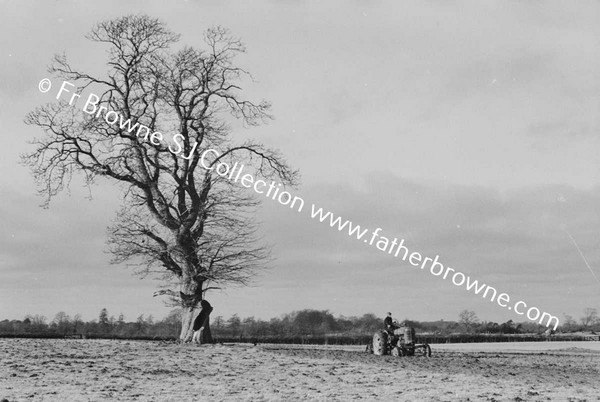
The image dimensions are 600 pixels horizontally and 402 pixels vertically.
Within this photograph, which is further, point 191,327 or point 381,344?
point 191,327

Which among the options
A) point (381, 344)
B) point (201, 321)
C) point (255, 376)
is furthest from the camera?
point (201, 321)

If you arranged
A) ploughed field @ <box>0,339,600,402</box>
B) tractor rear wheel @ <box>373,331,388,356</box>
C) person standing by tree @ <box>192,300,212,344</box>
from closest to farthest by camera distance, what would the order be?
ploughed field @ <box>0,339,600,402</box> → tractor rear wheel @ <box>373,331,388,356</box> → person standing by tree @ <box>192,300,212,344</box>

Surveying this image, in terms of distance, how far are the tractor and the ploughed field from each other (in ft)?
5.62

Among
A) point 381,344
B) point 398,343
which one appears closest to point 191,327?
point 381,344

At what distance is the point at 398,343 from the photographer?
31703 mm

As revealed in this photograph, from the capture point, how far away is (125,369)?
2322 centimetres

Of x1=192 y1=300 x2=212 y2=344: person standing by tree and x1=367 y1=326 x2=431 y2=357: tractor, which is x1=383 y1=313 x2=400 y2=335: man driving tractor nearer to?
x1=367 y1=326 x2=431 y2=357: tractor

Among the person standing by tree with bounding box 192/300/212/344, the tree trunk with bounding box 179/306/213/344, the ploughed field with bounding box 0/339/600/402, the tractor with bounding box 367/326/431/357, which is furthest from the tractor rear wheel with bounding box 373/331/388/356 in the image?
the person standing by tree with bounding box 192/300/212/344

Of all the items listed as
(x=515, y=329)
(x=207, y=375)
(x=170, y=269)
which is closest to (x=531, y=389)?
(x=207, y=375)

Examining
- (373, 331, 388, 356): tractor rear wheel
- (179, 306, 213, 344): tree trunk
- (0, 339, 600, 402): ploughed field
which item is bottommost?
(0, 339, 600, 402): ploughed field

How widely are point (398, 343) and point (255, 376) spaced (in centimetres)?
1056

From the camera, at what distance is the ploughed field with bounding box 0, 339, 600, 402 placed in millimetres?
18672

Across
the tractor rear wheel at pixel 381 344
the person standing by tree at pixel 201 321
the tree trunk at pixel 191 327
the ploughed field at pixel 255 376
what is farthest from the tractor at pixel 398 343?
the person standing by tree at pixel 201 321

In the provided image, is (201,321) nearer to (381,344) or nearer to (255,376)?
(381,344)
